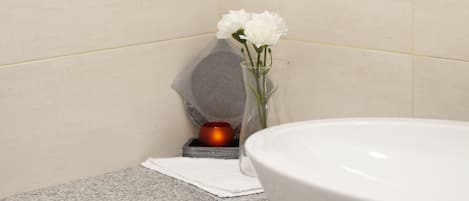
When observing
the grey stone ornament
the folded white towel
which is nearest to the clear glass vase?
the folded white towel

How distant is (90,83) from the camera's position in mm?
1547

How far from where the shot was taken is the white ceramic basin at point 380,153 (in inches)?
46.4

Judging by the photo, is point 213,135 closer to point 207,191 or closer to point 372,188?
point 207,191

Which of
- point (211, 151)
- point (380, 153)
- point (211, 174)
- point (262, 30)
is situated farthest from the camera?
point (211, 151)

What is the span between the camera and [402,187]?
3.89 feet

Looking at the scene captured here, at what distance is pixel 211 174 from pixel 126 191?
18cm

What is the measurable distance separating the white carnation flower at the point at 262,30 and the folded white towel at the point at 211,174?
0.27m

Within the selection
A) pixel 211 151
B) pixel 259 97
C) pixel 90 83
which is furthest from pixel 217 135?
pixel 90 83

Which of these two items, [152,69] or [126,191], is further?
[152,69]

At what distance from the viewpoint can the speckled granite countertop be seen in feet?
4.70

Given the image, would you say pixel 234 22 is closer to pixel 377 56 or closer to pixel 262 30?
pixel 262 30

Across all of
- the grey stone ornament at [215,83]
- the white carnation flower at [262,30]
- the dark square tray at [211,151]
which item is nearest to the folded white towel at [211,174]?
the dark square tray at [211,151]

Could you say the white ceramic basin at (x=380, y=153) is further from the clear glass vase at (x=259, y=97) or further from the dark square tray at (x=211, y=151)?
the dark square tray at (x=211, y=151)

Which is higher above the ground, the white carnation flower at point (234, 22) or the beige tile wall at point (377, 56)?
the white carnation flower at point (234, 22)
